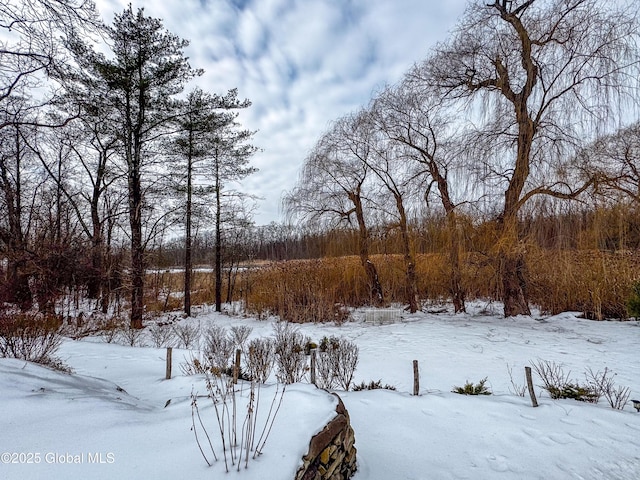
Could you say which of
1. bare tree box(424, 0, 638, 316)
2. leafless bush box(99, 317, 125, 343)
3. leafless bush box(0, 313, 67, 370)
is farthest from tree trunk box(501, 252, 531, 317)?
leafless bush box(99, 317, 125, 343)

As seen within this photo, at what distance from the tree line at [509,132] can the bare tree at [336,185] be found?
0.21 meters

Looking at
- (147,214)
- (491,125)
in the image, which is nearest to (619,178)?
(491,125)

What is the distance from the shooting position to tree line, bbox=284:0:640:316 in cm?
680

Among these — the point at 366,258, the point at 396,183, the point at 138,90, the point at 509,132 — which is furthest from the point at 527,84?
the point at 138,90

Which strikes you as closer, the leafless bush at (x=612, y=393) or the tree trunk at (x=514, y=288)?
the leafless bush at (x=612, y=393)

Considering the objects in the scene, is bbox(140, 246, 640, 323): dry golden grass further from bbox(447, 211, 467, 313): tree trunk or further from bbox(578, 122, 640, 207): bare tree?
bbox(578, 122, 640, 207): bare tree

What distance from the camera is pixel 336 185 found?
35.6 ft

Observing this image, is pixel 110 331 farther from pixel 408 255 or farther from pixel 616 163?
pixel 616 163

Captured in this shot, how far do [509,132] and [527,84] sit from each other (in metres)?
1.16

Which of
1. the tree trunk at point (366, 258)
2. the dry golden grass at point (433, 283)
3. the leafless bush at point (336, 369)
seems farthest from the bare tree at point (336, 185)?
the leafless bush at point (336, 369)

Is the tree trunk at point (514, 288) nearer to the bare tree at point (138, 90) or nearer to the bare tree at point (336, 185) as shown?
the bare tree at point (336, 185)

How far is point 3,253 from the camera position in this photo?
849 cm

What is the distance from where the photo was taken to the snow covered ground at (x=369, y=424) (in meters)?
1.79

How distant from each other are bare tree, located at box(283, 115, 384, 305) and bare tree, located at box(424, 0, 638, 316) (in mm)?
3081
